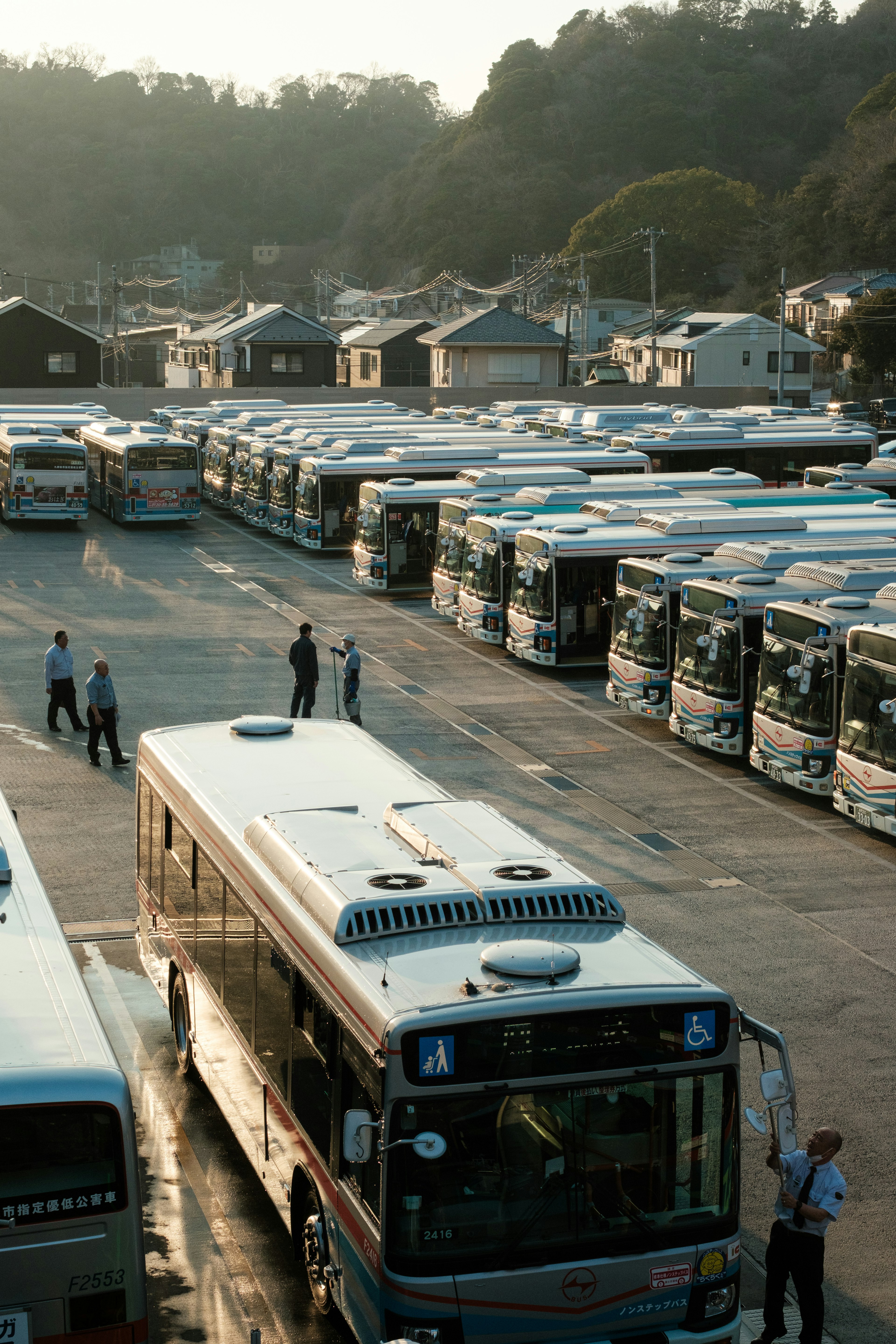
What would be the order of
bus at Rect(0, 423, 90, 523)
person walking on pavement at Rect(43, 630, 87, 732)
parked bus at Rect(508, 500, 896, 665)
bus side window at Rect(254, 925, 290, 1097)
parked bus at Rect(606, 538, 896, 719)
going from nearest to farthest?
bus side window at Rect(254, 925, 290, 1097) → person walking on pavement at Rect(43, 630, 87, 732) → parked bus at Rect(606, 538, 896, 719) → parked bus at Rect(508, 500, 896, 665) → bus at Rect(0, 423, 90, 523)

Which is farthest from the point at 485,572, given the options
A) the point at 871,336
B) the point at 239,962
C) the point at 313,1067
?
the point at 871,336

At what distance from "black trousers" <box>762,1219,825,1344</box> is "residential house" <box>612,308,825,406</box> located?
7762 centimetres

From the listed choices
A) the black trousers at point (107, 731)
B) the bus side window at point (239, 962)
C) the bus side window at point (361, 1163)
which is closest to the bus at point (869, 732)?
the black trousers at point (107, 731)

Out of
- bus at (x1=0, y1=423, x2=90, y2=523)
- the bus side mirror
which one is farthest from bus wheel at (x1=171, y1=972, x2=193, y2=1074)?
bus at (x1=0, y1=423, x2=90, y2=523)

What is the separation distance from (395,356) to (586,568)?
6506 centimetres

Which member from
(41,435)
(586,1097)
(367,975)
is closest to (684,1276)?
(586,1097)

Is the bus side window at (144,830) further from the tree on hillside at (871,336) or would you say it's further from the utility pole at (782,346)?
the tree on hillside at (871,336)

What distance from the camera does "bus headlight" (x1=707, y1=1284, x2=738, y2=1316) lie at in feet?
22.0

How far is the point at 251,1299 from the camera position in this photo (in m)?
8.37

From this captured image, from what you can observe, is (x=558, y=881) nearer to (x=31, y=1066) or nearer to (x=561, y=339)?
(x=31, y=1066)

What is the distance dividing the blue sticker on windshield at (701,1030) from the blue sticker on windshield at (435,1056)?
1126mm

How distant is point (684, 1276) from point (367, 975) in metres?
1.98

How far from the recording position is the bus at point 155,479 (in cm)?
4584

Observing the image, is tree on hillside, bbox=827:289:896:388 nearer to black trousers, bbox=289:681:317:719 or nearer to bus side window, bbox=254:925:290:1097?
black trousers, bbox=289:681:317:719
